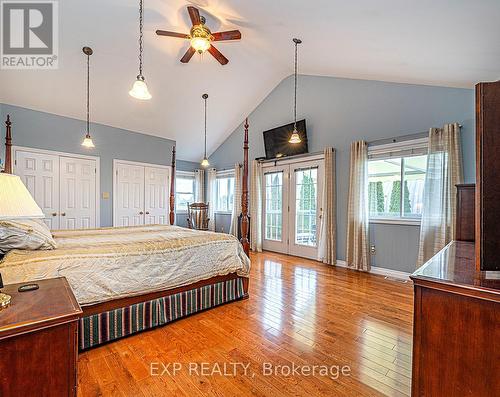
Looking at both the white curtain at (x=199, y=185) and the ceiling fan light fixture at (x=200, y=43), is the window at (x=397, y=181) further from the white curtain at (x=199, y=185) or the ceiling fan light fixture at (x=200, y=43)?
the white curtain at (x=199, y=185)

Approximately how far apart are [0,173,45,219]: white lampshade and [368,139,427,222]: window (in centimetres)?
435

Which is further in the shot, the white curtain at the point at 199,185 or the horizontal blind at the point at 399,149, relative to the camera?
the white curtain at the point at 199,185

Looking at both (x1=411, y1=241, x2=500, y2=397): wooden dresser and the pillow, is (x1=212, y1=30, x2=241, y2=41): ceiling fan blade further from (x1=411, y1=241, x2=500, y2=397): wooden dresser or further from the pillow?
(x1=411, y1=241, x2=500, y2=397): wooden dresser

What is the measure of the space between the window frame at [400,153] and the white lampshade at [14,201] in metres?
4.30

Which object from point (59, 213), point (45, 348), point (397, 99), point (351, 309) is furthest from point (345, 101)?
point (59, 213)

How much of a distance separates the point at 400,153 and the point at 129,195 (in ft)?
18.1

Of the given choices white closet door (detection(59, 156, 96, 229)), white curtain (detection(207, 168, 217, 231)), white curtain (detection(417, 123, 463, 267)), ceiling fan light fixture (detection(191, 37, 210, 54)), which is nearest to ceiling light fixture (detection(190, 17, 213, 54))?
ceiling fan light fixture (detection(191, 37, 210, 54))

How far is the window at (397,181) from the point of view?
378 centimetres

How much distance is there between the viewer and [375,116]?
416cm

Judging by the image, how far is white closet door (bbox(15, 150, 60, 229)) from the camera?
4501 mm

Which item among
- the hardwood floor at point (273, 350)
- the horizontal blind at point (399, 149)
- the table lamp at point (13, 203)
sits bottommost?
the hardwood floor at point (273, 350)

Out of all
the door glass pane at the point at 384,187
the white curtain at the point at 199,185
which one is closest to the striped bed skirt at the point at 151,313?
the door glass pane at the point at 384,187

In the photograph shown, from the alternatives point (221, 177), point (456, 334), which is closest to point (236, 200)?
point (221, 177)

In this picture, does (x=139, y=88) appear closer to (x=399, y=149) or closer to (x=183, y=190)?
(x=399, y=149)
